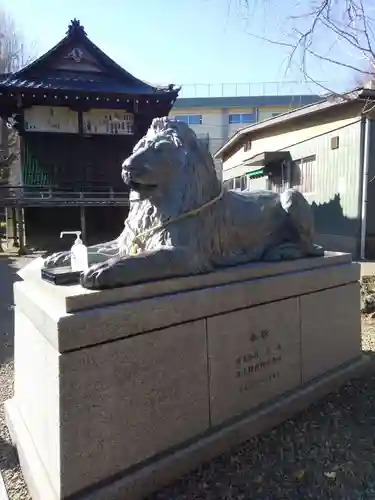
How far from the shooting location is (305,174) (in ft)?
42.3

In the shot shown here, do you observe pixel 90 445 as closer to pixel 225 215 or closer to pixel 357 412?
pixel 225 215

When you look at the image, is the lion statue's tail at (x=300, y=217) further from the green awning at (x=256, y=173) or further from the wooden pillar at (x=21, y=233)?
the green awning at (x=256, y=173)

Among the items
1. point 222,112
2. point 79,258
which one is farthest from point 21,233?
point 222,112

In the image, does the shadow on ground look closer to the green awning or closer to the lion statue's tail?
the lion statue's tail

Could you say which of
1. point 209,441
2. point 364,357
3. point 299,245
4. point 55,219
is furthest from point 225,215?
point 55,219

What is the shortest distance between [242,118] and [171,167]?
33.4 metres

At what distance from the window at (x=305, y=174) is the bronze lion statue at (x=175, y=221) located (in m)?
9.92

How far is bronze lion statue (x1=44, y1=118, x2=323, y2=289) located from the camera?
2.34 metres

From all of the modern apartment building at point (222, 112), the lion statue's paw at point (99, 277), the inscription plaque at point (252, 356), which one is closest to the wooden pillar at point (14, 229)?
the inscription plaque at point (252, 356)

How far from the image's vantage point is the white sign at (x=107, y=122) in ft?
46.3

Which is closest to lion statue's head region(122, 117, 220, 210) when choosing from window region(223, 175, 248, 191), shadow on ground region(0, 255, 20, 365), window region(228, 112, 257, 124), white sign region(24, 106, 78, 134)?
shadow on ground region(0, 255, 20, 365)

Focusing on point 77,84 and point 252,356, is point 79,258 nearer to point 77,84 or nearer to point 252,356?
point 252,356

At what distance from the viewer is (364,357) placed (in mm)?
3758

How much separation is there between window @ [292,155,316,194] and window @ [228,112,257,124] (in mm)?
22136
